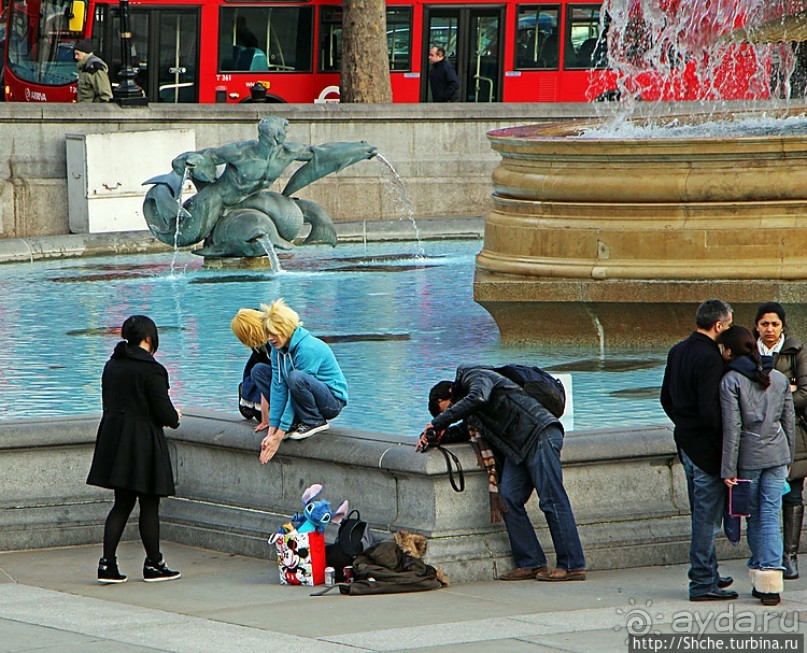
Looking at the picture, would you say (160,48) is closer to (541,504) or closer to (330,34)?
(330,34)

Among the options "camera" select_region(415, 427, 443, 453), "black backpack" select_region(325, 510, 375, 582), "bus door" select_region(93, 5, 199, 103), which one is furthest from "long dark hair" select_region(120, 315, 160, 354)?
"bus door" select_region(93, 5, 199, 103)

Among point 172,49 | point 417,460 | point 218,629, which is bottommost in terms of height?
point 218,629

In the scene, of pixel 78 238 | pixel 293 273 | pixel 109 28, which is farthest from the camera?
pixel 109 28

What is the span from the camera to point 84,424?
9367mm

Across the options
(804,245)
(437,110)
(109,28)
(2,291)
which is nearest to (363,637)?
(804,245)

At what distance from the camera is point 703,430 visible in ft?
25.8

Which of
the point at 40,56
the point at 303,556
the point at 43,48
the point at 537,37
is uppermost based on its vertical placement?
the point at 537,37

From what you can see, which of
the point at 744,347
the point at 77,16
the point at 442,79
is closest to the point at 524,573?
the point at 744,347

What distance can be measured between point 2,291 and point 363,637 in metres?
10.4

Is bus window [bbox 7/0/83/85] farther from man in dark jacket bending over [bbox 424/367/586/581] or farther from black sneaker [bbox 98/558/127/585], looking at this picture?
man in dark jacket bending over [bbox 424/367/586/581]

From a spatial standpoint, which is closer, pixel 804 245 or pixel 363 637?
pixel 363 637

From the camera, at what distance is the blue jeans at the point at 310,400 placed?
8.62 meters

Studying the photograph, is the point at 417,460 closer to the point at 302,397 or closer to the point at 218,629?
the point at 302,397

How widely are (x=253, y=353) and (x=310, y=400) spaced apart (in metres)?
0.60
